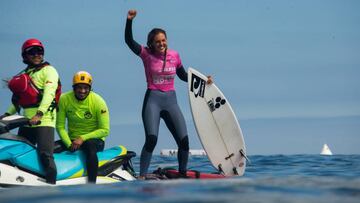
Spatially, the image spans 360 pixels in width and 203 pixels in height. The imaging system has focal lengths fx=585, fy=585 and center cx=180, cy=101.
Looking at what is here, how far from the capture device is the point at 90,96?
9164 millimetres

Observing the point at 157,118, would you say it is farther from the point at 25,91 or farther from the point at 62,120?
the point at 25,91

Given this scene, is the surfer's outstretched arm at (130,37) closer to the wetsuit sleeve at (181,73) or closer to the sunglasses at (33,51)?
the wetsuit sleeve at (181,73)

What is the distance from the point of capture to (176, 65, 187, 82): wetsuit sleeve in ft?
34.0

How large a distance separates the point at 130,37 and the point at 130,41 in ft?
0.22

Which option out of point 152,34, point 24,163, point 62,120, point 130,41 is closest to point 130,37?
point 130,41

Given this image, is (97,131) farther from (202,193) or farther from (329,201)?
(329,201)

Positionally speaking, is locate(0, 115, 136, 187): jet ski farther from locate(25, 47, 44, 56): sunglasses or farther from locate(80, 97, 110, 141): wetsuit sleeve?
locate(25, 47, 44, 56): sunglasses

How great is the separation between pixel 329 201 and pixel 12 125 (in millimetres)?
4741

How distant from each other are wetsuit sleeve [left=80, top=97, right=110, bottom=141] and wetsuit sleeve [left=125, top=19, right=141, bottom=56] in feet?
3.48

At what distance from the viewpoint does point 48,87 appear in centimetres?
805

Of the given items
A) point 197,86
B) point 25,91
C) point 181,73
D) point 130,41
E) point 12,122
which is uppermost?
point 130,41

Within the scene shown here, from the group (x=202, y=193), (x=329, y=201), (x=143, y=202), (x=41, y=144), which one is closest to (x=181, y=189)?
(x=202, y=193)

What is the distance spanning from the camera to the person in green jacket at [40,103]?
8086 mm

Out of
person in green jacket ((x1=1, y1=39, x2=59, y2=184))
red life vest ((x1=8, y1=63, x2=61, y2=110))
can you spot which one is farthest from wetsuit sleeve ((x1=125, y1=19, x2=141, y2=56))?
red life vest ((x1=8, y1=63, x2=61, y2=110))
